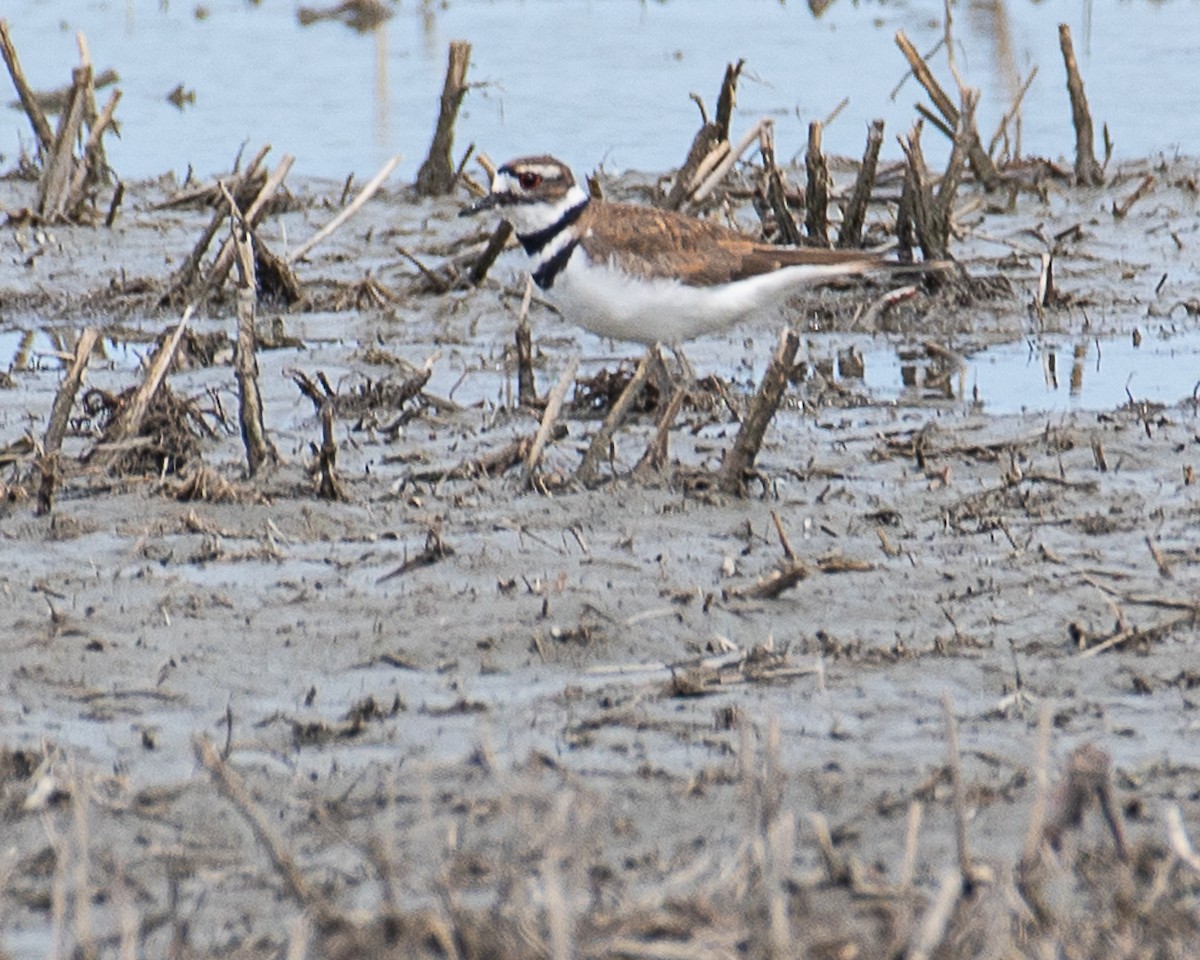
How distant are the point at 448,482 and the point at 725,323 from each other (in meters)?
1.38

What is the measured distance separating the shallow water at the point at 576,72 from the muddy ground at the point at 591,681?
5.86 metres

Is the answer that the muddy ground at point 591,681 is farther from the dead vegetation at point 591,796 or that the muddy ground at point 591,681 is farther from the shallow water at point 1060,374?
the shallow water at point 1060,374

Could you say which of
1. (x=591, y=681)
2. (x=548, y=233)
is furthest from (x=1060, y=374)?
(x=591, y=681)

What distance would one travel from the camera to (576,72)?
16.7 meters

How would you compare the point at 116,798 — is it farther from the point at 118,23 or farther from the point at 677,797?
the point at 118,23

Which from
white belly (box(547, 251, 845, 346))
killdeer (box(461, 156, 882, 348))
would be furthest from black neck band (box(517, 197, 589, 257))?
white belly (box(547, 251, 845, 346))

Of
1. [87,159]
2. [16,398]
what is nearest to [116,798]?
[16,398]

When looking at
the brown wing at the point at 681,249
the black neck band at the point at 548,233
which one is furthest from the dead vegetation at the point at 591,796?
the black neck band at the point at 548,233

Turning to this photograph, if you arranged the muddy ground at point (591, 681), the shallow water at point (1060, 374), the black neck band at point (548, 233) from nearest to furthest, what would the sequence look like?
the muddy ground at point (591, 681) → the black neck band at point (548, 233) → the shallow water at point (1060, 374)

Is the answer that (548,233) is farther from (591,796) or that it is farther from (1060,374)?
(591,796)

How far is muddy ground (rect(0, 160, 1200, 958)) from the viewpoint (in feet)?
10.7

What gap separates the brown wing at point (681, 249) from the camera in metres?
7.18

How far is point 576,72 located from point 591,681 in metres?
12.5

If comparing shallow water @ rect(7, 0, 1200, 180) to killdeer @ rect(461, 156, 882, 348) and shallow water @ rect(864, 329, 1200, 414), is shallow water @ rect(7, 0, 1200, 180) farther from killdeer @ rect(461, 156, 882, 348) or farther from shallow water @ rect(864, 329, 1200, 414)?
killdeer @ rect(461, 156, 882, 348)
